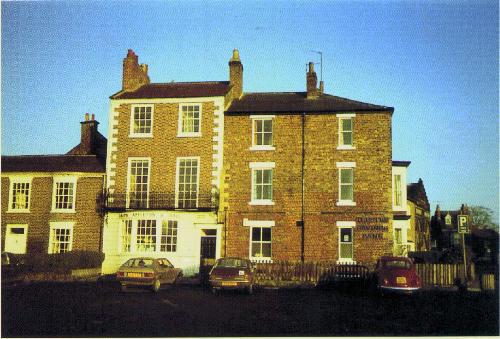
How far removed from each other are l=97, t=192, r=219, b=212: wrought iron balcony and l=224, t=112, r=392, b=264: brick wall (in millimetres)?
1298

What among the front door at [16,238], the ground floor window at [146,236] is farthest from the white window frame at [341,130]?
the front door at [16,238]

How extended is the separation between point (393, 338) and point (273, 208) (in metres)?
15.6

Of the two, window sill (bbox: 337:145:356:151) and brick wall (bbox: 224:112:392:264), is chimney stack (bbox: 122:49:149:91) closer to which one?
brick wall (bbox: 224:112:392:264)

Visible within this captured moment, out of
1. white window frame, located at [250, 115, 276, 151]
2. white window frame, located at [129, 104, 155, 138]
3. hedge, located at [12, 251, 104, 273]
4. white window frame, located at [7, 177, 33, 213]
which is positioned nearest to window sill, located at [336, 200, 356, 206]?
white window frame, located at [250, 115, 276, 151]

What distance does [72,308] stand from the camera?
15.4 meters

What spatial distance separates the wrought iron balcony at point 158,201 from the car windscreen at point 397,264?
10.4 metres

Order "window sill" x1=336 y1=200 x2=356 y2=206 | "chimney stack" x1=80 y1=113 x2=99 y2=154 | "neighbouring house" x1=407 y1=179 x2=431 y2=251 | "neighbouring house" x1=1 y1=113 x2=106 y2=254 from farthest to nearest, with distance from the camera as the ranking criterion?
"neighbouring house" x1=407 y1=179 x2=431 y2=251
"chimney stack" x1=80 y1=113 x2=99 y2=154
"neighbouring house" x1=1 y1=113 x2=106 y2=254
"window sill" x1=336 y1=200 x2=356 y2=206

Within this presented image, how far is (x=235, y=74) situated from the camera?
31.1 m

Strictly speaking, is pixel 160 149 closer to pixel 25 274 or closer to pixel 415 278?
pixel 25 274

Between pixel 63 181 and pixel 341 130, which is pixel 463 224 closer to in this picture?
pixel 341 130

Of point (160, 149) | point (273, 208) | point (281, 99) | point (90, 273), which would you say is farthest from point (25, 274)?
point (281, 99)

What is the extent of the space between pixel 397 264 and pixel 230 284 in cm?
718

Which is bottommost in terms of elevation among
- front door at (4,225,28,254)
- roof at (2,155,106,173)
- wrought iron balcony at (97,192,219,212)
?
front door at (4,225,28,254)

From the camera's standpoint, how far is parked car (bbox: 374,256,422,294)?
62.7 ft
